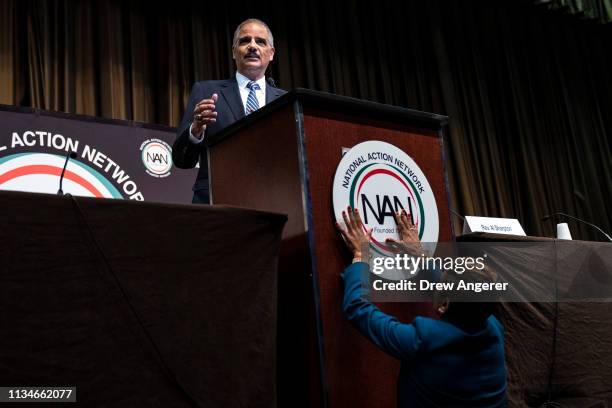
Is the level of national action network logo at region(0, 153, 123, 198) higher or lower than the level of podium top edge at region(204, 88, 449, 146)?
higher

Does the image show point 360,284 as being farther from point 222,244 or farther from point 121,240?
point 121,240

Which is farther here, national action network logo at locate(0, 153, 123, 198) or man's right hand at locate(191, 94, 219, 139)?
national action network logo at locate(0, 153, 123, 198)

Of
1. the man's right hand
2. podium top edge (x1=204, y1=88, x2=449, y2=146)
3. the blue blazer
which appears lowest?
the blue blazer

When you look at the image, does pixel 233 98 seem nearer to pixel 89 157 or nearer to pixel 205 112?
pixel 205 112

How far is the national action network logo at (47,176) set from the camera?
2.79 m

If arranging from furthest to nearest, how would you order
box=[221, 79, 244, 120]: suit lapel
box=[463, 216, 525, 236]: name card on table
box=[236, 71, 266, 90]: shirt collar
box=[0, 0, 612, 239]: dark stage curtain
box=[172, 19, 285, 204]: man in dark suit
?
box=[0, 0, 612, 239]: dark stage curtain, box=[463, 216, 525, 236]: name card on table, box=[236, 71, 266, 90]: shirt collar, box=[221, 79, 244, 120]: suit lapel, box=[172, 19, 285, 204]: man in dark suit

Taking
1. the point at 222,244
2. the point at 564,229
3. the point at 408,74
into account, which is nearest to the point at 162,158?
the point at 564,229

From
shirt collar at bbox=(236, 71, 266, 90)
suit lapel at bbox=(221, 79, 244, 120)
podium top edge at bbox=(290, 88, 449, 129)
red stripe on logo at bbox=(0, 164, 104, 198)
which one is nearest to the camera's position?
podium top edge at bbox=(290, 88, 449, 129)

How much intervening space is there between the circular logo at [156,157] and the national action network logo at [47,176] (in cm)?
20

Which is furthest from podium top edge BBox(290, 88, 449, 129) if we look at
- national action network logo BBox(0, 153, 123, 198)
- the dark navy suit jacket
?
national action network logo BBox(0, 153, 123, 198)

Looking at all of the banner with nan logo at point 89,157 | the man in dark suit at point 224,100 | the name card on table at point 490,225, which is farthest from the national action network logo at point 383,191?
the banner with nan logo at point 89,157

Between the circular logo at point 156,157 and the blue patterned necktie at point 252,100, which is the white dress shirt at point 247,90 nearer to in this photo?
the blue patterned necktie at point 252,100

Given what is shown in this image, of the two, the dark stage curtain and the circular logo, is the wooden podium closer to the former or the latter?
the circular logo

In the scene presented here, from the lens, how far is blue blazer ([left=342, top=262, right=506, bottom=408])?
4.29ft
